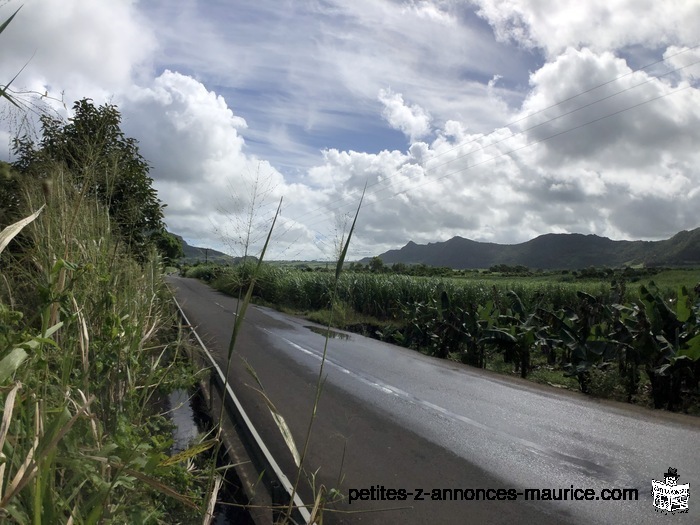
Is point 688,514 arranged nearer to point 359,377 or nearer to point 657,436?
point 657,436

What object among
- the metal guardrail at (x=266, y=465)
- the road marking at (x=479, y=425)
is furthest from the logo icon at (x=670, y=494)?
the metal guardrail at (x=266, y=465)

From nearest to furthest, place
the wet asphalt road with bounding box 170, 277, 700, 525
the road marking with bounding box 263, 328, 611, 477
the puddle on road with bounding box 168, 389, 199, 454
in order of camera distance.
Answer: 1. the wet asphalt road with bounding box 170, 277, 700, 525
2. the road marking with bounding box 263, 328, 611, 477
3. the puddle on road with bounding box 168, 389, 199, 454

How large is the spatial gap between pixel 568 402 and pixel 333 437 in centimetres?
430

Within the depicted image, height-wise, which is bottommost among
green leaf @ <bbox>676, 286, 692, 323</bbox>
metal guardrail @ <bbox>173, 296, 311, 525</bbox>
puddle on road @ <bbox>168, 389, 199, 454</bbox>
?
puddle on road @ <bbox>168, 389, 199, 454</bbox>

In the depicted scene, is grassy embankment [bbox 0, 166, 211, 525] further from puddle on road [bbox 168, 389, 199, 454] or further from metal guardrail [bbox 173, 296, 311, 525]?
metal guardrail [bbox 173, 296, 311, 525]

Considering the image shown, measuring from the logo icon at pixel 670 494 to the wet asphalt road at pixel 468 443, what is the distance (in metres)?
0.08

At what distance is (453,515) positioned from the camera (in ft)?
16.6

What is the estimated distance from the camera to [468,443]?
7.04 metres

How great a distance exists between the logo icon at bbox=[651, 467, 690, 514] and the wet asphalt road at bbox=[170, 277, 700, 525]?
0.26 feet

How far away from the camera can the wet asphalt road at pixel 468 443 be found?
519 centimetres

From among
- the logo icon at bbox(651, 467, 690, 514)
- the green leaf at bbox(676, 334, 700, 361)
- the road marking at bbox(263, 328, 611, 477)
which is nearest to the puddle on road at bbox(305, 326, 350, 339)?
the road marking at bbox(263, 328, 611, 477)

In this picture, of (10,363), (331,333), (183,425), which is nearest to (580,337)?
(183,425)

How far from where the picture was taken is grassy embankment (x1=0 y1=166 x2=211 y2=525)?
205cm

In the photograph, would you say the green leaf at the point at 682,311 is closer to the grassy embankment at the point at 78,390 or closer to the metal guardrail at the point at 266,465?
the metal guardrail at the point at 266,465
